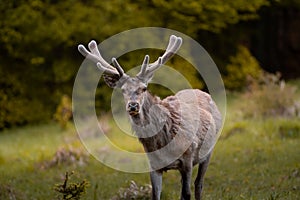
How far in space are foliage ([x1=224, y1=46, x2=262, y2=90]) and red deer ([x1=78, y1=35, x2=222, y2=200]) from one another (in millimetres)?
15632

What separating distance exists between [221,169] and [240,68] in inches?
534

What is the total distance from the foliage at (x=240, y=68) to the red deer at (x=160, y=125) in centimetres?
1563

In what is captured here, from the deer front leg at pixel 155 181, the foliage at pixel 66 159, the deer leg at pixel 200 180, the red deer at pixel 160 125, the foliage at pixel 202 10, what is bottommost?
the foliage at pixel 66 159

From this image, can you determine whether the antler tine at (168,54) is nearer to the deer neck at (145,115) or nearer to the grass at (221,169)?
the deer neck at (145,115)

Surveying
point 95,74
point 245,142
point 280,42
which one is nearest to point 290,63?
point 280,42

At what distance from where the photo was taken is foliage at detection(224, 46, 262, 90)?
23.1 m

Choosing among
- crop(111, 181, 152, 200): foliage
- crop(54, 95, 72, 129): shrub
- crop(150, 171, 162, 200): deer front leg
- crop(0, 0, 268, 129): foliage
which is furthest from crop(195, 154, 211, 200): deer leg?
crop(54, 95, 72, 129): shrub

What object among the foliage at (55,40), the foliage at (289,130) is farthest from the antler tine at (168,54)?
the foliage at (55,40)

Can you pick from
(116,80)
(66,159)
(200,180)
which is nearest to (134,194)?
(200,180)

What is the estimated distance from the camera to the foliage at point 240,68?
23116 mm

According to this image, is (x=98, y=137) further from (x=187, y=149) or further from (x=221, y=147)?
(x=187, y=149)

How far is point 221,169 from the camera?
10430 millimetres

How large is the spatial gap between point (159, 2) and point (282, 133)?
446 cm

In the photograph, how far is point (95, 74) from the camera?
19.6m
